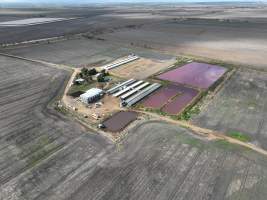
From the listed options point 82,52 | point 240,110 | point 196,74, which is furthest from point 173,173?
point 82,52

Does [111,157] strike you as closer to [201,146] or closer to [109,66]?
[201,146]

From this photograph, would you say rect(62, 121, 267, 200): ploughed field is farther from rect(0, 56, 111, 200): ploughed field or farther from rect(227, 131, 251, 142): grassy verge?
rect(227, 131, 251, 142): grassy verge

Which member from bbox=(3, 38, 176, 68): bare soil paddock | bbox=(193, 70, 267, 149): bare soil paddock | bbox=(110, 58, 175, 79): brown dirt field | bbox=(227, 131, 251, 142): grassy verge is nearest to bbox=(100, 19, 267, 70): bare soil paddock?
bbox=(3, 38, 176, 68): bare soil paddock

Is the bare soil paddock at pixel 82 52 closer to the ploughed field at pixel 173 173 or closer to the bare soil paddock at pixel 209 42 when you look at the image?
the bare soil paddock at pixel 209 42

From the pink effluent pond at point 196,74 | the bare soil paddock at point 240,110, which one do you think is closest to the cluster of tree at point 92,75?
the pink effluent pond at point 196,74

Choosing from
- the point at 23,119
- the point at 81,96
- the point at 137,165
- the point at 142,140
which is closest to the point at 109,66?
the point at 81,96
